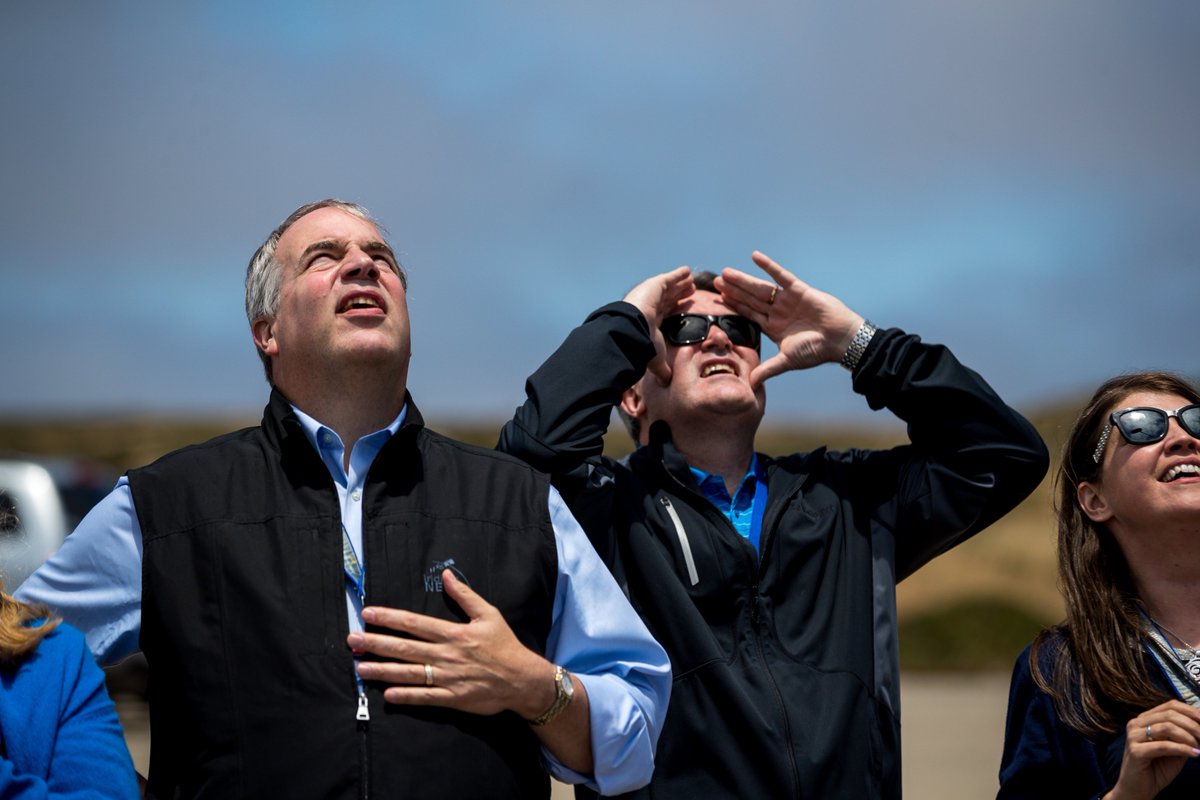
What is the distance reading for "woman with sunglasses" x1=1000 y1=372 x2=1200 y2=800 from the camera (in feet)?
12.0

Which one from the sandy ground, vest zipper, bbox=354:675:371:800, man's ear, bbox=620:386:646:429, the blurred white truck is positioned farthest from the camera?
the sandy ground

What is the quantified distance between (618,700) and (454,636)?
43 cm

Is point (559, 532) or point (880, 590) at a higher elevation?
point (559, 532)

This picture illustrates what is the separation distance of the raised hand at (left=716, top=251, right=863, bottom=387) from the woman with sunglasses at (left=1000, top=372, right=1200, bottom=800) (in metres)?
0.85

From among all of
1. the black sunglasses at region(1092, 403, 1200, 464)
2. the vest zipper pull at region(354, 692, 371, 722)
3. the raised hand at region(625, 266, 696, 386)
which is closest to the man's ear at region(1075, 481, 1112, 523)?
the black sunglasses at region(1092, 403, 1200, 464)

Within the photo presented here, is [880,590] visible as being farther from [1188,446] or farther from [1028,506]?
[1028,506]

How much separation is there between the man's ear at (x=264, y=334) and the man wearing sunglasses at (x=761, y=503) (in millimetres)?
776

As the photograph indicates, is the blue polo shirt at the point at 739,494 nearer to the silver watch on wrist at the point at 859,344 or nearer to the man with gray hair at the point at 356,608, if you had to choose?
the silver watch on wrist at the point at 859,344

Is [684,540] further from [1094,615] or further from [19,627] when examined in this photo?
[19,627]

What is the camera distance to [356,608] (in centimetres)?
314

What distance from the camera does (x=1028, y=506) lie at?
35.5 metres

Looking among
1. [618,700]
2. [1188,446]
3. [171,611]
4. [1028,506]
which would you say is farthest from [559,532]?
[1028,506]

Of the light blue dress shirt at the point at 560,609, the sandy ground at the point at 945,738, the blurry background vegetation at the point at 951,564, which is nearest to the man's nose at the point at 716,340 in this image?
the light blue dress shirt at the point at 560,609

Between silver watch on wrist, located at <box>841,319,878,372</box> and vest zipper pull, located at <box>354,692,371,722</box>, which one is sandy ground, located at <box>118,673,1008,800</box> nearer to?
silver watch on wrist, located at <box>841,319,878,372</box>
